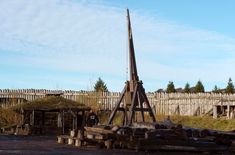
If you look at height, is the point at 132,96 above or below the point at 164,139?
above

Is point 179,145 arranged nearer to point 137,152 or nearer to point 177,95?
point 137,152

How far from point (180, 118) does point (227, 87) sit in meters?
19.7

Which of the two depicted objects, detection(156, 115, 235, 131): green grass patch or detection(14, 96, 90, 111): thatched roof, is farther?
detection(14, 96, 90, 111): thatched roof

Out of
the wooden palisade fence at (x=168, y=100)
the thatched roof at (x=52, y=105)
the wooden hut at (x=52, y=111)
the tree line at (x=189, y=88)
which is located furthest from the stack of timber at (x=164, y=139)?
the tree line at (x=189, y=88)

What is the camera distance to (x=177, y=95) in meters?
50.0

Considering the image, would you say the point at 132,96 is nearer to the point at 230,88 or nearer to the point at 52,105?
the point at 52,105

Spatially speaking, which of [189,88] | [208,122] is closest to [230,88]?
[189,88]

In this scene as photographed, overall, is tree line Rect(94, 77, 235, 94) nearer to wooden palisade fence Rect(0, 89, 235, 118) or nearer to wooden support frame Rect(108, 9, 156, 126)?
wooden palisade fence Rect(0, 89, 235, 118)

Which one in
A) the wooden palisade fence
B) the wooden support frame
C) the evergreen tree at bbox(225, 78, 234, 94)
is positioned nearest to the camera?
the wooden support frame

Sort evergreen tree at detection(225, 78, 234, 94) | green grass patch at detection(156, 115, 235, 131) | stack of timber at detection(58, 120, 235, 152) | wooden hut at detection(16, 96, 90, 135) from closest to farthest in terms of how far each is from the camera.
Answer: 1. stack of timber at detection(58, 120, 235, 152)
2. green grass patch at detection(156, 115, 235, 131)
3. wooden hut at detection(16, 96, 90, 135)
4. evergreen tree at detection(225, 78, 234, 94)

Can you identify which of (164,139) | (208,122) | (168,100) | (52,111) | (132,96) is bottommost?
(164,139)

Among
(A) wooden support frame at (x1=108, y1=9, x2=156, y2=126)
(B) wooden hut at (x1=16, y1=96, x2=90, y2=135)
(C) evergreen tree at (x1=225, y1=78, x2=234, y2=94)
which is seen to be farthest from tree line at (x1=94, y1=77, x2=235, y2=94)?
(A) wooden support frame at (x1=108, y1=9, x2=156, y2=126)

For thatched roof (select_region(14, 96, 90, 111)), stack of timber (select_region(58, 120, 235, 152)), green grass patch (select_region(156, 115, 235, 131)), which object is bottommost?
stack of timber (select_region(58, 120, 235, 152))

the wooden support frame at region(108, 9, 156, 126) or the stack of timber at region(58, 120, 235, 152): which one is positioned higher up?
the wooden support frame at region(108, 9, 156, 126)
